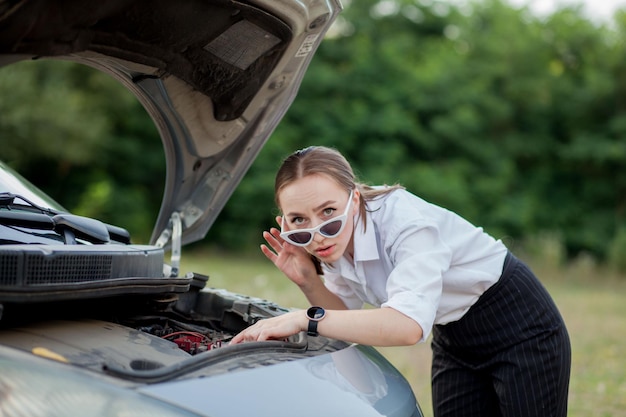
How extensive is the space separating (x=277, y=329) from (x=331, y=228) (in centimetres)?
36

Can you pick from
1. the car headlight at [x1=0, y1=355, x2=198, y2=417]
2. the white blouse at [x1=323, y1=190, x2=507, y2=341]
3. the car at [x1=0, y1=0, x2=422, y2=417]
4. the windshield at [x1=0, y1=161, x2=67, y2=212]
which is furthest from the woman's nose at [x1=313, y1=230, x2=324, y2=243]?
the windshield at [x1=0, y1=161, x2=67, y2=212]

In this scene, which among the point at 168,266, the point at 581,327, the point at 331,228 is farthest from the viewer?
the point at 581,327

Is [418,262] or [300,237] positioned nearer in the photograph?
[418,262]

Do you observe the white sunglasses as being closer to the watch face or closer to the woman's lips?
the woman's lips

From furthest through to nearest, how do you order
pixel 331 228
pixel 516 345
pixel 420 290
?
pixel 516 345
pixel 331 228
pixel 420 290

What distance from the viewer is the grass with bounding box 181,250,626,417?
17.0ft

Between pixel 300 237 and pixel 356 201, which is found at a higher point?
pixel 356 201

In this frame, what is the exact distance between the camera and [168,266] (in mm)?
2947

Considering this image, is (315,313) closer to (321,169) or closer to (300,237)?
(300,237)

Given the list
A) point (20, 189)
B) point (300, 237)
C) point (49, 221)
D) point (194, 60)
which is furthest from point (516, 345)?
point (20, 189)

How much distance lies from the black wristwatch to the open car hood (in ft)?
3.15

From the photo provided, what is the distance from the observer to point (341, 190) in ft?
7.55

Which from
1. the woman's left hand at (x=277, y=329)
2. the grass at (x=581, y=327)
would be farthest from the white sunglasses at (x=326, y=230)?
the grass at (x=581, y=327)

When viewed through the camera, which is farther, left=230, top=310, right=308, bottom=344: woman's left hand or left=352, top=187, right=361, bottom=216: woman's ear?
left=352, top=187, right=361, bottom=216: woman's ear
